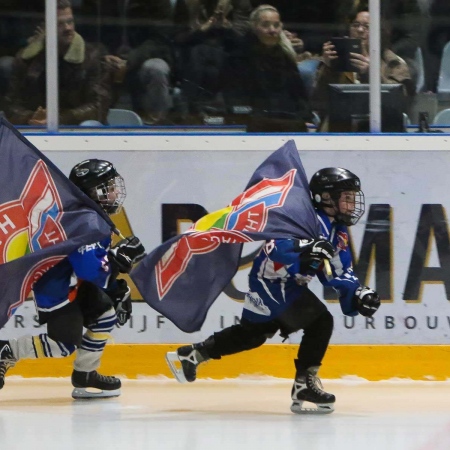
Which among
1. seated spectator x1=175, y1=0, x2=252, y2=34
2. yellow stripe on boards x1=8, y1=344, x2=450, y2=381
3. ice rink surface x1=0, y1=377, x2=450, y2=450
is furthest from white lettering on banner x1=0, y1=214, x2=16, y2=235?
seated spectator x1=175, y1=0, x2=252, y2=34

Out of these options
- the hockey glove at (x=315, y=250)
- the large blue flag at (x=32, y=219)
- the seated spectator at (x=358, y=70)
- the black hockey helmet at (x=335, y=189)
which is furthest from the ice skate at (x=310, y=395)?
the seated spectator at (x=358, y=70)

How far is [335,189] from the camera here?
558cm

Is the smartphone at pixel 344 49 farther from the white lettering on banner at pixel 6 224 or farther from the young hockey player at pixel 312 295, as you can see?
the white lettering on banner at pixel 6 224

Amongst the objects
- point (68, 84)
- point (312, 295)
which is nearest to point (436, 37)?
point (312, 295)

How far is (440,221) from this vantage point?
6520 millimetres

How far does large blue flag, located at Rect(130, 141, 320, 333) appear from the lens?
18.3 feet

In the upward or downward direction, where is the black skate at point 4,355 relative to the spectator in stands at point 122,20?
downward

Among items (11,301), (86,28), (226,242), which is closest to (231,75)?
(86,28)

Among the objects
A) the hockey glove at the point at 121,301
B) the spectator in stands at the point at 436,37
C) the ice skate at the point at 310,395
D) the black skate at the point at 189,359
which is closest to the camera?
the ice skate at the point at 310,395

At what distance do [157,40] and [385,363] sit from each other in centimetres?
206

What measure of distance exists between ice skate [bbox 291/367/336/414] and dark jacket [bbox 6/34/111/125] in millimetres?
1938

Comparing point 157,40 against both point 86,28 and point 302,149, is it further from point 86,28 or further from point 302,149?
point 302,149

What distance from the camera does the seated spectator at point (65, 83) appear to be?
22.1 ft

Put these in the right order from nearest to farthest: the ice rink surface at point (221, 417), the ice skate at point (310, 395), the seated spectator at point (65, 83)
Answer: the ice rink surface at point (221, 417) < the ice skate at point (310, 395) < the seated spectator at point (65, 83)
